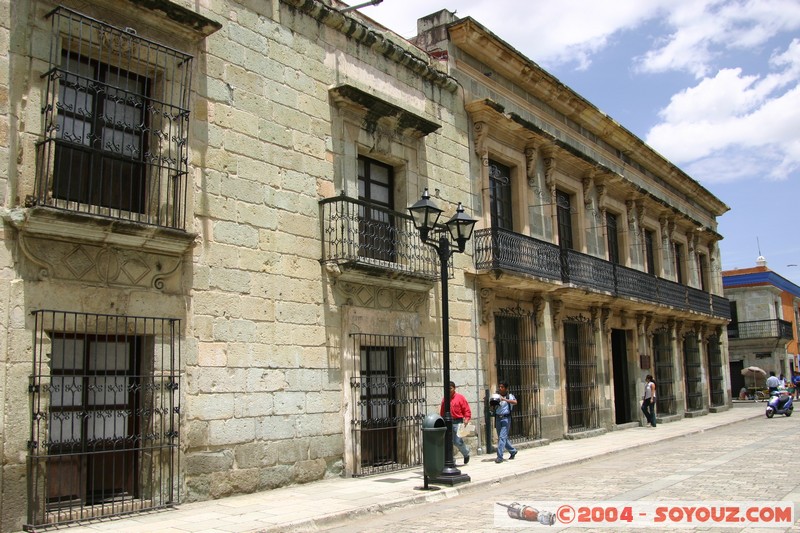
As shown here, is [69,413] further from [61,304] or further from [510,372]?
[510,372]

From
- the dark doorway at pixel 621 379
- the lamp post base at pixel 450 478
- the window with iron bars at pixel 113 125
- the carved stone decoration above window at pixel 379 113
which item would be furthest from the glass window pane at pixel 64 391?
the dark doorway at pixel 621 379

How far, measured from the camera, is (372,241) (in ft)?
37.1

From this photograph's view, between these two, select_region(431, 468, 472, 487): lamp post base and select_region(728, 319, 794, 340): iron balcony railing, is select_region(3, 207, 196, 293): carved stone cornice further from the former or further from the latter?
select_region(728, 319, 794, 340): iron balcony railing

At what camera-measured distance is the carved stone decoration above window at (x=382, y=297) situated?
424 inches

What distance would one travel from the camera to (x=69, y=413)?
290 inches

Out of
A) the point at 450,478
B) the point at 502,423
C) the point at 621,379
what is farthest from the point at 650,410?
the point at 450,478

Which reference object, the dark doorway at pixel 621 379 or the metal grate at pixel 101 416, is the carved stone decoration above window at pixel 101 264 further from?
the dark doorway at pixel 621 379

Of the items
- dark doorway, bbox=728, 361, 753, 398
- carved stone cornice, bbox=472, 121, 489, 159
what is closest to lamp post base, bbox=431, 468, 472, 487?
carved stone cornice, bbox=472, 121, 489, 159

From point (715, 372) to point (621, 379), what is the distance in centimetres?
863

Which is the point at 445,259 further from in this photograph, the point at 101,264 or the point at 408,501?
the point at 101,264

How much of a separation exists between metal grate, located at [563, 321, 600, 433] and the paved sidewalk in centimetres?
348

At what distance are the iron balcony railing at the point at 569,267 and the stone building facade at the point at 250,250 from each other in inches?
3.1

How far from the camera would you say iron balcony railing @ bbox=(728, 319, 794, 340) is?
37031 millimetres

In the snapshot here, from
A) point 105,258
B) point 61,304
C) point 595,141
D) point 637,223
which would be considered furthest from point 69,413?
point 637,223
